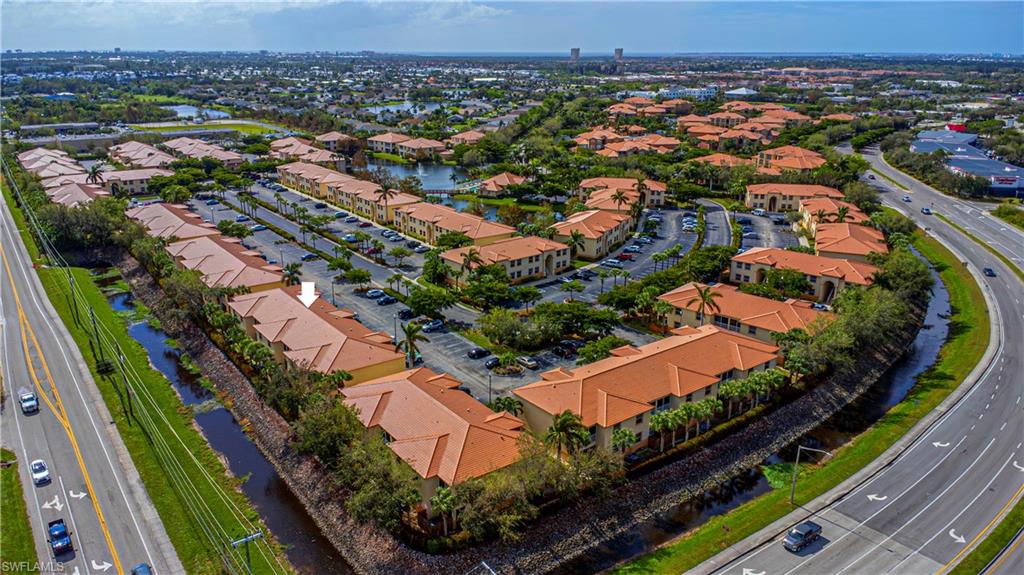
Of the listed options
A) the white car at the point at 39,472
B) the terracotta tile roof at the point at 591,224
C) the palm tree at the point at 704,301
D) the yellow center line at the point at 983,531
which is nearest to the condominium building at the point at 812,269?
the palm tree at the point at 704,301

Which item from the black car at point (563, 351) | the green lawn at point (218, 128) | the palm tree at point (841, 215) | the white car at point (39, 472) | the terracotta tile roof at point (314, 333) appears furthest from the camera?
the green lawn at point (218, 128)

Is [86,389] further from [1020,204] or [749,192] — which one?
[1020,204]

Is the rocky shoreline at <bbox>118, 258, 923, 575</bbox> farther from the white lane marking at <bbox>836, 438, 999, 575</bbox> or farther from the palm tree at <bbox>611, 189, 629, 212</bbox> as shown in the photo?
the palm tree at <bbox>611, 189, 629, 212</bbox>

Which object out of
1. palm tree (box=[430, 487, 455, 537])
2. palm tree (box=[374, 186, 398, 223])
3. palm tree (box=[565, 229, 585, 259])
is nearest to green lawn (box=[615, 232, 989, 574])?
palm tree (box=[430, 487, 455, 537])

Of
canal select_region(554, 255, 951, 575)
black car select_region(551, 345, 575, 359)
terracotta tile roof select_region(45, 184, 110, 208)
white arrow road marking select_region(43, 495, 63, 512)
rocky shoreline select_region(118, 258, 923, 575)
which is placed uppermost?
terracotta tile roof select_region(45, 184, 110, 208)

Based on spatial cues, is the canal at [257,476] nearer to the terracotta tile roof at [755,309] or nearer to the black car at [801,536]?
the black car at [801,536]

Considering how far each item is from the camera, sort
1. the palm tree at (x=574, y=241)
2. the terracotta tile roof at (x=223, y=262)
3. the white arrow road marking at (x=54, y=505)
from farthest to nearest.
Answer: the palm tree at (x=574, y=241)
the terracotta tile roof at (x=223, y=262)
the white arrow road marking at (x=54, y=505)

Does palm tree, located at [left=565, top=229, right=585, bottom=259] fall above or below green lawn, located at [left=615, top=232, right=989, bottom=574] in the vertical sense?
above
